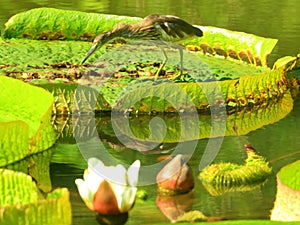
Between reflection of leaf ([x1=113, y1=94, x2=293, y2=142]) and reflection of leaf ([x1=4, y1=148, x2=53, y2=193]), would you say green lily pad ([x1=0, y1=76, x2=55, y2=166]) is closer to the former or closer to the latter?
reflection of leaf ([x1=4, y1=148, x2=53, y2=193])

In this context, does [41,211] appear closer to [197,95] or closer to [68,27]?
[197,95]

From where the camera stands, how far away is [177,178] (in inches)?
153

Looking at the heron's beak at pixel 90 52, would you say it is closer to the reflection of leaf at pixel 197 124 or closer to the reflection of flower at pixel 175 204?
the reflection of leaf at pixel 197 124

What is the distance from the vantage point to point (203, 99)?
18.2ft

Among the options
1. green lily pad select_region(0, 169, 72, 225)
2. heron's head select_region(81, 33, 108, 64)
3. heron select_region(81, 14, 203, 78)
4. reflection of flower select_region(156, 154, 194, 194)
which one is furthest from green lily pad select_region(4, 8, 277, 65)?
green lily pad select_region(0, 169, 72, 225)

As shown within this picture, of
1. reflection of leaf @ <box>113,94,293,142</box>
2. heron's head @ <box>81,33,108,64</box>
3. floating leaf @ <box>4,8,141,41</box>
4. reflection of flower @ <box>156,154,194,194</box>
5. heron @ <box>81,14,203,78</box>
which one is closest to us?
reflection of flower @ <box>156,154,194,194</box>

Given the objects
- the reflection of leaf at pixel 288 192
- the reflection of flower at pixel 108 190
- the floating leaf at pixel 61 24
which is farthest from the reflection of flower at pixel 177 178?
the floating leaf at pixel 61 24

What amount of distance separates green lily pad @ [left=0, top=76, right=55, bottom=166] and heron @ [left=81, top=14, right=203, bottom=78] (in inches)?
44.3

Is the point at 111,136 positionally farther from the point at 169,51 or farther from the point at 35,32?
the point at 35,32

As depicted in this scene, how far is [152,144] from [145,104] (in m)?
0.51

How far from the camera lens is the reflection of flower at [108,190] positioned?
345 centimetres

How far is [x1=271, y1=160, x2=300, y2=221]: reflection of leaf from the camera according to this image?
10.7ft

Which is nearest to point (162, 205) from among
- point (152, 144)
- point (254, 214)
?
point (254, 214)

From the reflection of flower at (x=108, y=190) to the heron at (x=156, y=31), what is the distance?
239cm
